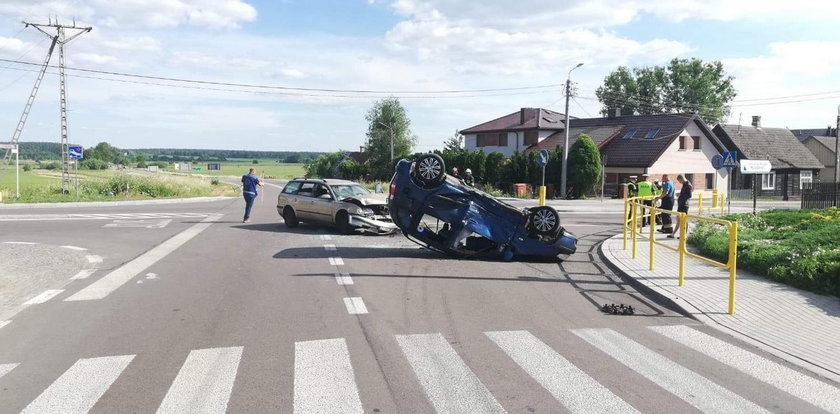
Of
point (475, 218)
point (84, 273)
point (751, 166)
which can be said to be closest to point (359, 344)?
point (475, 218)

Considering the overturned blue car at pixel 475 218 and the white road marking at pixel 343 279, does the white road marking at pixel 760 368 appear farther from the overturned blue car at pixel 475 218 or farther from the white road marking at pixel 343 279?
the overturned blue car at pixel 475 218

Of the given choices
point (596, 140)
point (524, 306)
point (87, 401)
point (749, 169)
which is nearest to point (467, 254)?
point (524, 306)

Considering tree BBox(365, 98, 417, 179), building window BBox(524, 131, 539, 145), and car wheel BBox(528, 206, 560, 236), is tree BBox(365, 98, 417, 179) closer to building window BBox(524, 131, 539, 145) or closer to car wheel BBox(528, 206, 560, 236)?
building window BBox(524, 131, 539, 145)

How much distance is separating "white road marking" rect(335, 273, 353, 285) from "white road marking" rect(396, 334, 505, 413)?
3209 mm

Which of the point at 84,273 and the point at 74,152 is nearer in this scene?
the point at 84,273

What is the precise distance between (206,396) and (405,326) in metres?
2.68

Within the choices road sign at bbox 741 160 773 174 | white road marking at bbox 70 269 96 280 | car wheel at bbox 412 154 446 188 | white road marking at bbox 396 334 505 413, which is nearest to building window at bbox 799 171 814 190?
road sign at bbox 741 160 773 174

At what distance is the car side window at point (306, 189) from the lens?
1777cm

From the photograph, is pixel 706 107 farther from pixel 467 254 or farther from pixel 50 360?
pixel 50 360

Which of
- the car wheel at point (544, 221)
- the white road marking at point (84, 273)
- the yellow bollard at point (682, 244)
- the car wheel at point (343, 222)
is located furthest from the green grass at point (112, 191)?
the yellow bollard at point (682, 244)

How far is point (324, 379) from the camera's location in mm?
5301

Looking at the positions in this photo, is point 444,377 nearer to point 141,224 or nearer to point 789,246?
point 789,246

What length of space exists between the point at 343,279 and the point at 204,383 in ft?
16.0

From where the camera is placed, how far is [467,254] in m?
12.5
